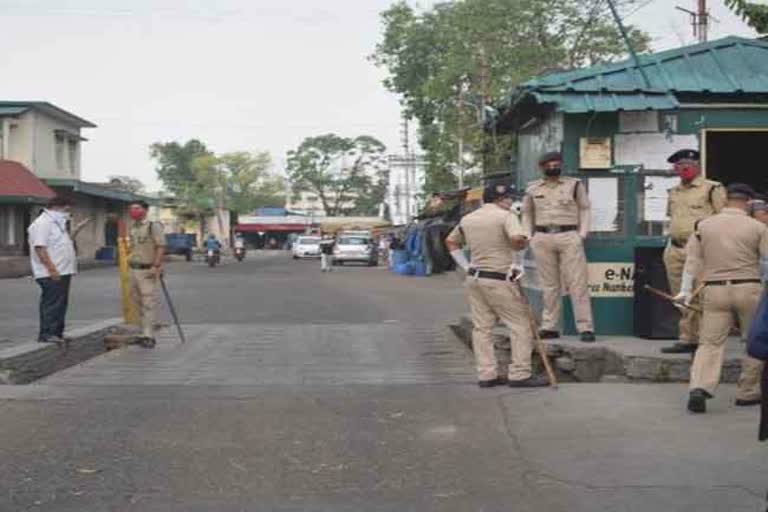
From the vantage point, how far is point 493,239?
9.33 meters

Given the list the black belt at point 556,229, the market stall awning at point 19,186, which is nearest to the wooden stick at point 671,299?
the black belt at point 556,229

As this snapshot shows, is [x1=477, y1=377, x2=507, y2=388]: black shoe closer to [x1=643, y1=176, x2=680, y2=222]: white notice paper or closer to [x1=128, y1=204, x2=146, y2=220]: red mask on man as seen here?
[x1=643, y1=176, x2=680, y2=222]: white notice paper

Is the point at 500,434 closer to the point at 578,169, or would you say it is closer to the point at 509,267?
the point at 509,267

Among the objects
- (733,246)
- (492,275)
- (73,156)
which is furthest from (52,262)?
(73,156)

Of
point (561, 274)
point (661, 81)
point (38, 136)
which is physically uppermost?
point (38, 136)

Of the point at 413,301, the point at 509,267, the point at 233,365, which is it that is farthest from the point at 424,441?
the point at 413,301

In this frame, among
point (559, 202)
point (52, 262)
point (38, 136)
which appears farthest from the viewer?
point (38, 136)

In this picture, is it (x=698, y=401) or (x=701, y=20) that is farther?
(x=701, y=20)

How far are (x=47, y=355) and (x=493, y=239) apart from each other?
5.10 m

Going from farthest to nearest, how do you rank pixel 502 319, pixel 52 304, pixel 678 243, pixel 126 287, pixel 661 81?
pixel 126 287 → pixel 52 304 → pixel 661 81 → pixel 678 243 → pixel 502 319

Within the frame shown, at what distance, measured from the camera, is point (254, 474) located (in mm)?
6816

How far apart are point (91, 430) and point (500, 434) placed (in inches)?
114

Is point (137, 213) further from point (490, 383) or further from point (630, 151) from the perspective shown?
point (630, 151)

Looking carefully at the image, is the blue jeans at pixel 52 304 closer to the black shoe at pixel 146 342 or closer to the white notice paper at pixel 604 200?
the black shoe at pixel 146 342
